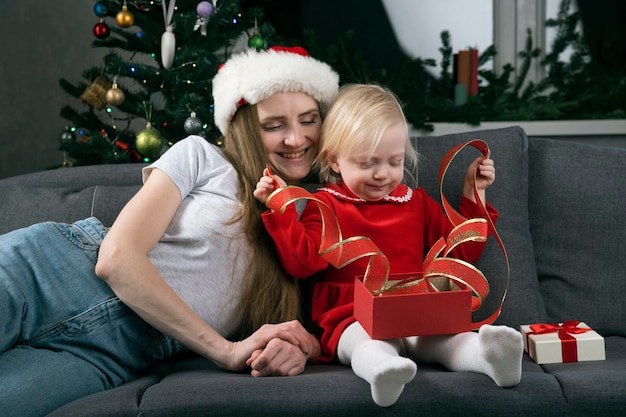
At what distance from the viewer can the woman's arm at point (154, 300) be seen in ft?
5.20

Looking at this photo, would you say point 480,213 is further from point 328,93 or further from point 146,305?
point 146,305

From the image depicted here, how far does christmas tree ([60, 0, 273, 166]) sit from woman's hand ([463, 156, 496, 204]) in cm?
102

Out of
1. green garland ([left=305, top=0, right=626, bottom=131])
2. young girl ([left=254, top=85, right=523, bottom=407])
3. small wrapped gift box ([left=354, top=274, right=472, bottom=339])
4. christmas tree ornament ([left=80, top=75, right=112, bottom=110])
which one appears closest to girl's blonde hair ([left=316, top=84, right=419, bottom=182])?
young girl ([left=254, top=85, right=523, bottom=407])

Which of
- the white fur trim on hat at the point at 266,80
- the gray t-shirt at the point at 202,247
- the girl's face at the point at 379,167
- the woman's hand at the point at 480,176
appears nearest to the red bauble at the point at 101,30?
the white fur trim on hat at the point at 266,80

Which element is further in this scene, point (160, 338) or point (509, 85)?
point (509, 85)

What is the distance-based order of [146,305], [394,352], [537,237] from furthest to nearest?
[537,237] < [146,305] < [394,352]

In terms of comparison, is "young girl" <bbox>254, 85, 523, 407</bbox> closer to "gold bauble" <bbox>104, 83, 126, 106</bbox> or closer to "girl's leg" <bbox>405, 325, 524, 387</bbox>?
"girl's leg" <bbox>405, 325, 524, 387</bbox>

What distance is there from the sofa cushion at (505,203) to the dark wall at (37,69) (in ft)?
7.39

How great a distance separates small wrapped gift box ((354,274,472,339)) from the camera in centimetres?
145

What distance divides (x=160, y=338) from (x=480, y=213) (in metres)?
0.86

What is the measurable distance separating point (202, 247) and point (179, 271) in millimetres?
79

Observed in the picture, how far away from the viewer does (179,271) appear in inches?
67.9

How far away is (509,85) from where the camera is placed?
12.0 ft

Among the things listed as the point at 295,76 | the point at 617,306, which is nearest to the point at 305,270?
the point at 295,76
